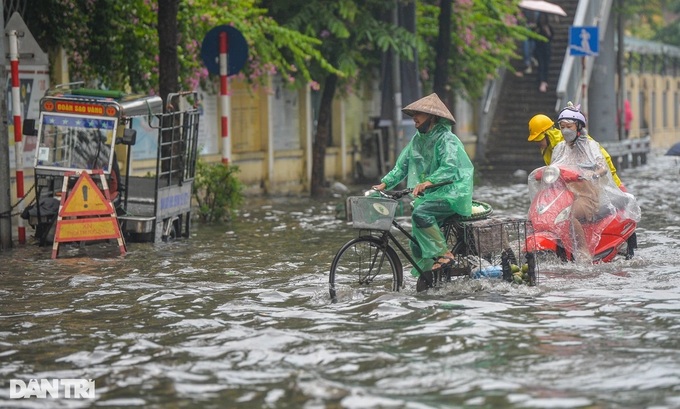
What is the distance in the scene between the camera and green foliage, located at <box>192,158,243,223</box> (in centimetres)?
1916

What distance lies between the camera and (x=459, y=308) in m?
10.7

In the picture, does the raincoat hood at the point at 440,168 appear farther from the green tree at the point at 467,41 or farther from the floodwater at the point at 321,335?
the green tree at the point at 467,41

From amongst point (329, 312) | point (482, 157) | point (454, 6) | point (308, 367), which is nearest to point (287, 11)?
point (454, 6)

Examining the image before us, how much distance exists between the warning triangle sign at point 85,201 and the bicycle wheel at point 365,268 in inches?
160

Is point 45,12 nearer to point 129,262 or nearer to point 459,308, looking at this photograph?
point 129,262

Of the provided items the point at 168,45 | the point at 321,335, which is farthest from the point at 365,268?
the point at 168,45

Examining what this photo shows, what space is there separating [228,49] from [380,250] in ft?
26.0

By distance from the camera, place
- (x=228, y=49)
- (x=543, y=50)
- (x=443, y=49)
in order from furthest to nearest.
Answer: (x=543, y=50) → (x=443, y=49) → (x=228, y=49)

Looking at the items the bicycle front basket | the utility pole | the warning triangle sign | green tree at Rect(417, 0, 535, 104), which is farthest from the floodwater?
green tree at Rect(417, 0, 535, 104)

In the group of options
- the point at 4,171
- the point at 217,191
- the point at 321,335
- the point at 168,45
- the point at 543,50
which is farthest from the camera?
the point at 543,50

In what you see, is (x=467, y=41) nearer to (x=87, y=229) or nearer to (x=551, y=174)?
(x=87, y=229)

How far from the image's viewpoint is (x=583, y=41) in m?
28.4

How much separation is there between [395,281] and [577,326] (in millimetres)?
2133

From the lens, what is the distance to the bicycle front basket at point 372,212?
431 inches
